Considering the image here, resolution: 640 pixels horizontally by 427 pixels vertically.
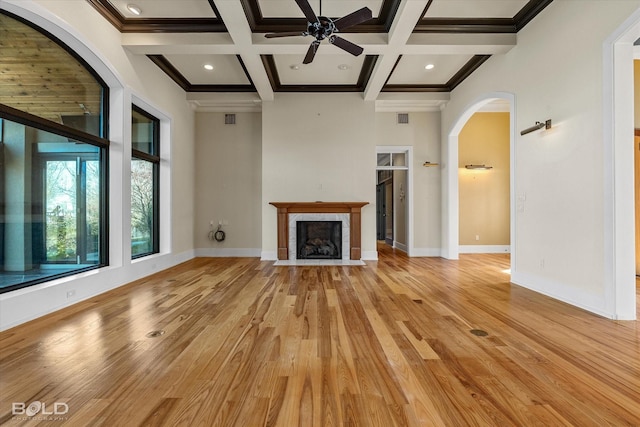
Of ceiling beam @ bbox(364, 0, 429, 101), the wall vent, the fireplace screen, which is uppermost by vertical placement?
ceiling beam @ bbox(364, 0, 429, 101)

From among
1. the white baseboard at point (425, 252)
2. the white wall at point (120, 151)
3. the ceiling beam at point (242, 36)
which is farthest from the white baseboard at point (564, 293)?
the white wall at point (120, 151)

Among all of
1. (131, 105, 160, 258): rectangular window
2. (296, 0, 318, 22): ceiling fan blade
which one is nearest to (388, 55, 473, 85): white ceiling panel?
(296, 0, 318, 22): ceiling fan blade

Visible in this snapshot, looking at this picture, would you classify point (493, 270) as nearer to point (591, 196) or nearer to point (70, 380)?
point (591, 196)

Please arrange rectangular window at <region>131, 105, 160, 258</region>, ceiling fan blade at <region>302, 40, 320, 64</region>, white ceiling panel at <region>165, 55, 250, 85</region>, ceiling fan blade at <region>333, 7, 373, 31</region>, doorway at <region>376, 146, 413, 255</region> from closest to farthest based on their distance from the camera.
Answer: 1. ceiling fan blade at <region>333, 7, 373, 31</region>
2. ceiling fan blade at <region>302, 40, 320, 64</region>
3. rectangular window at <region>131, 105, 160, 258</region>
4. white ceiling panel at <region>165, 55, 250, 85</region>
5. doorway at <region>376, 146, 413, 255</region>

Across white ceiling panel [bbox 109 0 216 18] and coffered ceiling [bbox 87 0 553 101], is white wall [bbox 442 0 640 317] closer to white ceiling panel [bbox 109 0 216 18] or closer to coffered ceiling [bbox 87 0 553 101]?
coffered ceiling [bbox 87 0 553 101]

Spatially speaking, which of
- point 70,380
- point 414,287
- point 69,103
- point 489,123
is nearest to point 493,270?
point 414,287

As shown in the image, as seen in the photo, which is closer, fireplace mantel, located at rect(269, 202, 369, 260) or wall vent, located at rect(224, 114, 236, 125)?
fireplace mantel, located at rect(269, 202, 369, 260)

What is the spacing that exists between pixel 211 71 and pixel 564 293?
21.0ft

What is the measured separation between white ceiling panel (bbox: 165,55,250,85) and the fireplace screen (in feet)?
10.4

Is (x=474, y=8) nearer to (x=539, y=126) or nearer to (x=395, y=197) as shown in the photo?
(x=539, y=126)

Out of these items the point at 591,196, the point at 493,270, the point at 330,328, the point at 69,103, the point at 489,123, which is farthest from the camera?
the point at 489,123

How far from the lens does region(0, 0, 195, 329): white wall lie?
9.57 feet

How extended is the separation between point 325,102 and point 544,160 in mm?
4169

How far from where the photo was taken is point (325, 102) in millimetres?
6391
